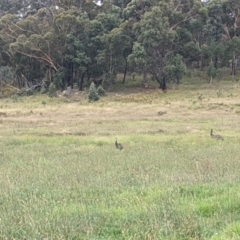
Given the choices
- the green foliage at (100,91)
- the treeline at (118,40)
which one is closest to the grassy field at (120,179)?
the green foliage at (100,91)

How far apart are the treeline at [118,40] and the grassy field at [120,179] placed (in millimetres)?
21147

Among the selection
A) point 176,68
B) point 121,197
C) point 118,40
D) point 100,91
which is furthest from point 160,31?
point 121,197

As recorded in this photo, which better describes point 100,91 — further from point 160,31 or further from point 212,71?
point 212,71

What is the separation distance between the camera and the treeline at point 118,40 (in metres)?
49.4

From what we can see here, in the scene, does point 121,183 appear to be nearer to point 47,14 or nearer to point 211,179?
point 211,179

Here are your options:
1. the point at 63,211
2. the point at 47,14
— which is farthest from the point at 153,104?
the point at 63,211

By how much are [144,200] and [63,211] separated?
154 cm

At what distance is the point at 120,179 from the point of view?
34.7ft

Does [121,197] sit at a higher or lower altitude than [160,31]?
lower

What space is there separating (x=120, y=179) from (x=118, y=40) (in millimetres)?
40602

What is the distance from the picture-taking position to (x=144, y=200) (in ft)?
26.4

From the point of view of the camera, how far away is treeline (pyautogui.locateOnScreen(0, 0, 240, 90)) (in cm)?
4938

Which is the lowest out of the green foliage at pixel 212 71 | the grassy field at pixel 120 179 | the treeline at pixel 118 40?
the grassy field at pixel 120 179

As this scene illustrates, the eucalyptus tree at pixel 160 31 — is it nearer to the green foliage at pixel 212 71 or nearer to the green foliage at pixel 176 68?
the green foliage at pixel 176 68
